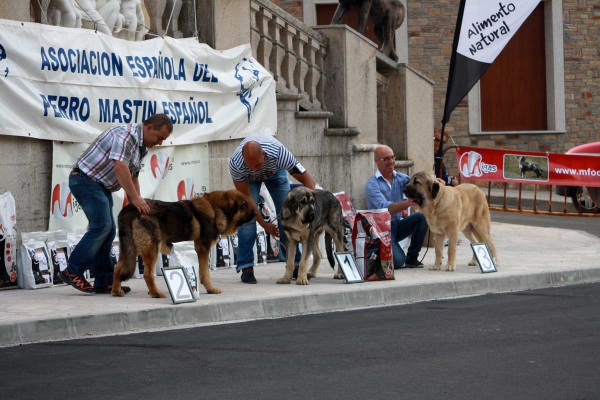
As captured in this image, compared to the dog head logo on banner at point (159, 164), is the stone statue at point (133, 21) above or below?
above

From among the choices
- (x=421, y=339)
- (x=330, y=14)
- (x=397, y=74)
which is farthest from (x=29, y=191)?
(x=330, y=14)

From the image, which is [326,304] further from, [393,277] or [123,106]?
[123,106]

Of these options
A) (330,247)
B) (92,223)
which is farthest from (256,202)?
(92,223)

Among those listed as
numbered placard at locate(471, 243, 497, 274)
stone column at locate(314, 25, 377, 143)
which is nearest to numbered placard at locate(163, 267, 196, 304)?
numbered placard at locate(471, 243, 497, 274)

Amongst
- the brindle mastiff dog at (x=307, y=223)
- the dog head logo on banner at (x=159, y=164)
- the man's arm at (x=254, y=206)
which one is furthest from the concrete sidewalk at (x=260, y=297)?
the dog head logo on banner at (x=159, y=164)

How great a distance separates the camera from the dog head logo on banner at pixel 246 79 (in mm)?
14273

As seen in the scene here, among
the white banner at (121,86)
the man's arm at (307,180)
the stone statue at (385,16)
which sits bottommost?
the man's arm at (307,180)

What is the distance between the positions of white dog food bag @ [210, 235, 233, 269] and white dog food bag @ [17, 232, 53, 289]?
91.2 inches

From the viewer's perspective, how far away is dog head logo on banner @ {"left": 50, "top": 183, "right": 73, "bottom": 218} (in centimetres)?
1193

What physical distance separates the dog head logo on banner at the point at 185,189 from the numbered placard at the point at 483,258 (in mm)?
3354

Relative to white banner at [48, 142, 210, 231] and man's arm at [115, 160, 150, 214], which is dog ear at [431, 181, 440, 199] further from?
man's arm at [115, 160, 150, 214]

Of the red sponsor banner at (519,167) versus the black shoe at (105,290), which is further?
the red sponsor banner at (519,167)

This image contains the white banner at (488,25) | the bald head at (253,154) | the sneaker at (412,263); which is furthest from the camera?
the white banner at (488,25)

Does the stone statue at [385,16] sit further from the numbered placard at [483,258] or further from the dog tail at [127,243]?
the dog tail at [127,243]
